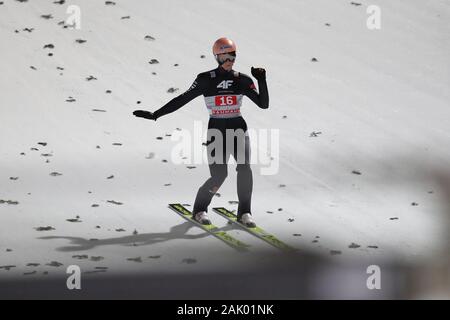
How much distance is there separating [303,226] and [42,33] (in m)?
7.97

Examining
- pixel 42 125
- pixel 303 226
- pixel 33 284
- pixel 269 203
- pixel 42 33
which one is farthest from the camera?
pixel 42 33

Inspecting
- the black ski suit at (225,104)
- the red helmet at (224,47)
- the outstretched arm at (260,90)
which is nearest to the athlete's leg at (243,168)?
the black ski suit at (225,104)

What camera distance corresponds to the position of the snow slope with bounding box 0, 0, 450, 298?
38.3 ft

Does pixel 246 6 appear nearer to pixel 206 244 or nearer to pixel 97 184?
pixel 97 184

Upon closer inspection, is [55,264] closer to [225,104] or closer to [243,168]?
[243,168]

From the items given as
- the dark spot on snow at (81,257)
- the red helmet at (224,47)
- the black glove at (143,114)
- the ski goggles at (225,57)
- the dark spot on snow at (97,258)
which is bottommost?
the dark spot on snow at (97,258)

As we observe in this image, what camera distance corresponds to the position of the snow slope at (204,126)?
11.7 metres

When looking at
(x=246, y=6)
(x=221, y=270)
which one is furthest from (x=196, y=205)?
(x=246, y=6)

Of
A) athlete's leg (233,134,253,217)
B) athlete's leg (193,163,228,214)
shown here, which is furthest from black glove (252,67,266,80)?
athlete's leg (193,163,228,214)

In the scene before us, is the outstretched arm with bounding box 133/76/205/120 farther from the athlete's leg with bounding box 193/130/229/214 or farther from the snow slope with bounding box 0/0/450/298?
the snow slope with bounding box 0/0/450/298

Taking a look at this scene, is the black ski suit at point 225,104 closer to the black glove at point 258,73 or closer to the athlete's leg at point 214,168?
the athlete's leg at point 214,168

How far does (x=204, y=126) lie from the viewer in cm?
1586

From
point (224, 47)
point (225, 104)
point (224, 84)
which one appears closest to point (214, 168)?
point (225, 104)

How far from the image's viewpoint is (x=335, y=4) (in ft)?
66.9
